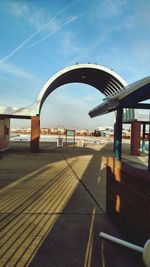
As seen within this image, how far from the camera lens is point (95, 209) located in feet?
19.8

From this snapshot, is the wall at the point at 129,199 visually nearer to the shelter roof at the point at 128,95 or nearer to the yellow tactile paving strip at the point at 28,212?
the shelter roof at the point at 128,95

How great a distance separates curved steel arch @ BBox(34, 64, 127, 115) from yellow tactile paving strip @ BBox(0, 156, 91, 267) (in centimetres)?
1298

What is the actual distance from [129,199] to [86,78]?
23312mm

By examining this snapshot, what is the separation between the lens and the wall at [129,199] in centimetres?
362

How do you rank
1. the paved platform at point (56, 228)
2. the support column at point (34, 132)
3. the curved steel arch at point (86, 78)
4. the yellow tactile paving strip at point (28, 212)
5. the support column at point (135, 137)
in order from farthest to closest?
the support column at point (135, 137)
the curved steel arch at point (86, 78)
the support column at point (34, 132)
the yellow tactile paving strip at point (28, 212)
the paved platform at point (56, 228)

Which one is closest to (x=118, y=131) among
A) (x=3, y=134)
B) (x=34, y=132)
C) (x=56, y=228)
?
(x=56, y=228)

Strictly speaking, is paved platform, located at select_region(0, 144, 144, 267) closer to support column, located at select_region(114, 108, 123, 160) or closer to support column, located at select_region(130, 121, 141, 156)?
support column, located at select_region(114, 108, 123, 160)

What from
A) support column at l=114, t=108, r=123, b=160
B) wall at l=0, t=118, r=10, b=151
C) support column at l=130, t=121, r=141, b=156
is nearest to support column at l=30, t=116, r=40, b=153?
wall at l=0, t=118, r=10, b=151

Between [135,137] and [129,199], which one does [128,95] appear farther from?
[135,137]

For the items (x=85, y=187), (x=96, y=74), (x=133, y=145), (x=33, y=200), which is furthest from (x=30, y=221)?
(x=96, y=74)

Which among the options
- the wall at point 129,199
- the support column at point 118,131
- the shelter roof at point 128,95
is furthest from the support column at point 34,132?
the wall at point 129,199

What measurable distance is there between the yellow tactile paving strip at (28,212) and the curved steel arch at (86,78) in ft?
42.6

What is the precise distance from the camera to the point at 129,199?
4.30m

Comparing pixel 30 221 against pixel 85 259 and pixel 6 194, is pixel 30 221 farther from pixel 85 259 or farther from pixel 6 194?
pixel 6 194
